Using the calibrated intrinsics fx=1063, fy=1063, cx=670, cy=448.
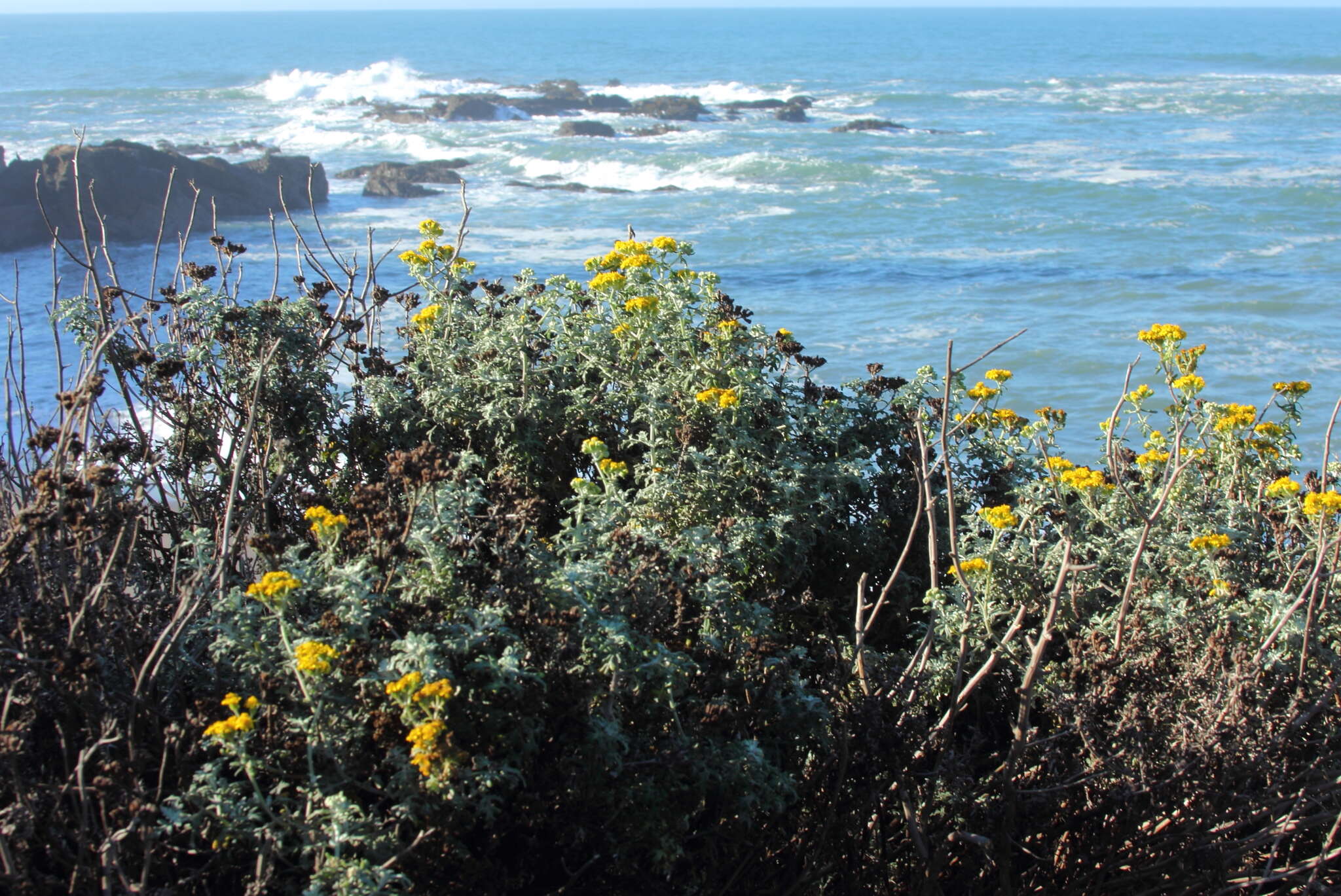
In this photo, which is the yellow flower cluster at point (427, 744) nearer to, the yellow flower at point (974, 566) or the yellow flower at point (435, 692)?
the yellow flower at point (435, 692)

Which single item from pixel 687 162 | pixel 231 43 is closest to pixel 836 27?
pixel 231 43

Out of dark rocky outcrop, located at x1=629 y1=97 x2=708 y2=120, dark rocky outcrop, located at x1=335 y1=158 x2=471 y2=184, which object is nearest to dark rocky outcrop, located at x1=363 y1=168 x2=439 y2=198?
dark rocky outcrop, located at x1=335 y1=158 x2=471 y2=184

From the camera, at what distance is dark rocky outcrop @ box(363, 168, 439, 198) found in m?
28.7

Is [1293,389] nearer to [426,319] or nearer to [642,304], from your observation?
[642,304]

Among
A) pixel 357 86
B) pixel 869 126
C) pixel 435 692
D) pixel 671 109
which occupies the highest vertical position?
pixel 357 86

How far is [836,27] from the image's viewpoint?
411ft

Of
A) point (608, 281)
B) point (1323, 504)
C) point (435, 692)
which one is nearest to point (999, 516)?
point (1323, 504)

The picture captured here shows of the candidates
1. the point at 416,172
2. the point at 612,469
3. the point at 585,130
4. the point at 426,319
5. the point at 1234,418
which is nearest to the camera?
the point at 612,469

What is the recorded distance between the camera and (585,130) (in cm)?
3962

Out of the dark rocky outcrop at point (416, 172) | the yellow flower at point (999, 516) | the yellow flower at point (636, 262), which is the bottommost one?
the yellow flower at point (999, 516)

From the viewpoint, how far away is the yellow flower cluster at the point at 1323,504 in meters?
3.05

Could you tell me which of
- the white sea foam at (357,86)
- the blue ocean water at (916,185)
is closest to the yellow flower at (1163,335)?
the blue ocean water at (916,185)

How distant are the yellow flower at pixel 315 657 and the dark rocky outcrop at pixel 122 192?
19.6m

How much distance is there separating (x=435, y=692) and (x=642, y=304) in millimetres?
2170
